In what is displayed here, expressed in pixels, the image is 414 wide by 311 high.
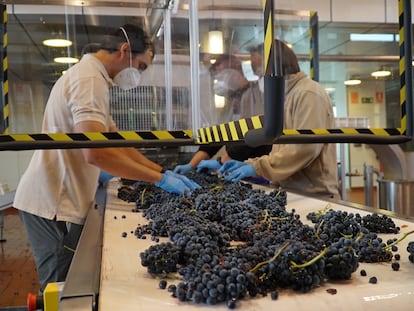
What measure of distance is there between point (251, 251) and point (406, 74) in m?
0.72

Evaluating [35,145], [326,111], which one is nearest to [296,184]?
[326,111]

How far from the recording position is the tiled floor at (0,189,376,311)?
3.54 m

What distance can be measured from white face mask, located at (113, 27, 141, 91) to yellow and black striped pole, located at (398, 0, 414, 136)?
4.43ft

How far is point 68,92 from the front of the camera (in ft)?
6.21

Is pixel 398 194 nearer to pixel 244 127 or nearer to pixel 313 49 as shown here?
pixel 313 49

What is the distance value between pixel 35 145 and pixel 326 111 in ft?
5.23

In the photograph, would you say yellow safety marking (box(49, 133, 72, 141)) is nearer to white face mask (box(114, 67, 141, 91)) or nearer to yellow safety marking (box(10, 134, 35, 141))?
yellow safety marking (box(10, 134, 35, 141))

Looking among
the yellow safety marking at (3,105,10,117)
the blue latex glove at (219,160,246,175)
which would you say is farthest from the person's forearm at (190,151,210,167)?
the yellow safety marking at (3,105,10,117)

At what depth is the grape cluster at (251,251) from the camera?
0.73m

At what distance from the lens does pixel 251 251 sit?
0.83m

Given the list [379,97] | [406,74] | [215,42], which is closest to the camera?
[406,74]

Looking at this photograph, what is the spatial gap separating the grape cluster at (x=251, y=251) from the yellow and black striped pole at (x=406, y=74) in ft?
0.91

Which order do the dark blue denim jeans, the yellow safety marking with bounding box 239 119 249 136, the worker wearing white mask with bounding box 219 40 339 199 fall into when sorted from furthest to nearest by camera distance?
the worker wearing white mask with bounding box 219 40 339 199 → the dark blue denim jeans → the yellow safety marking with bounding box 239 119 249 136

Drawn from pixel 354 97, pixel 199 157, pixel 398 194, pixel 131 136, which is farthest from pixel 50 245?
pixel 354 97
